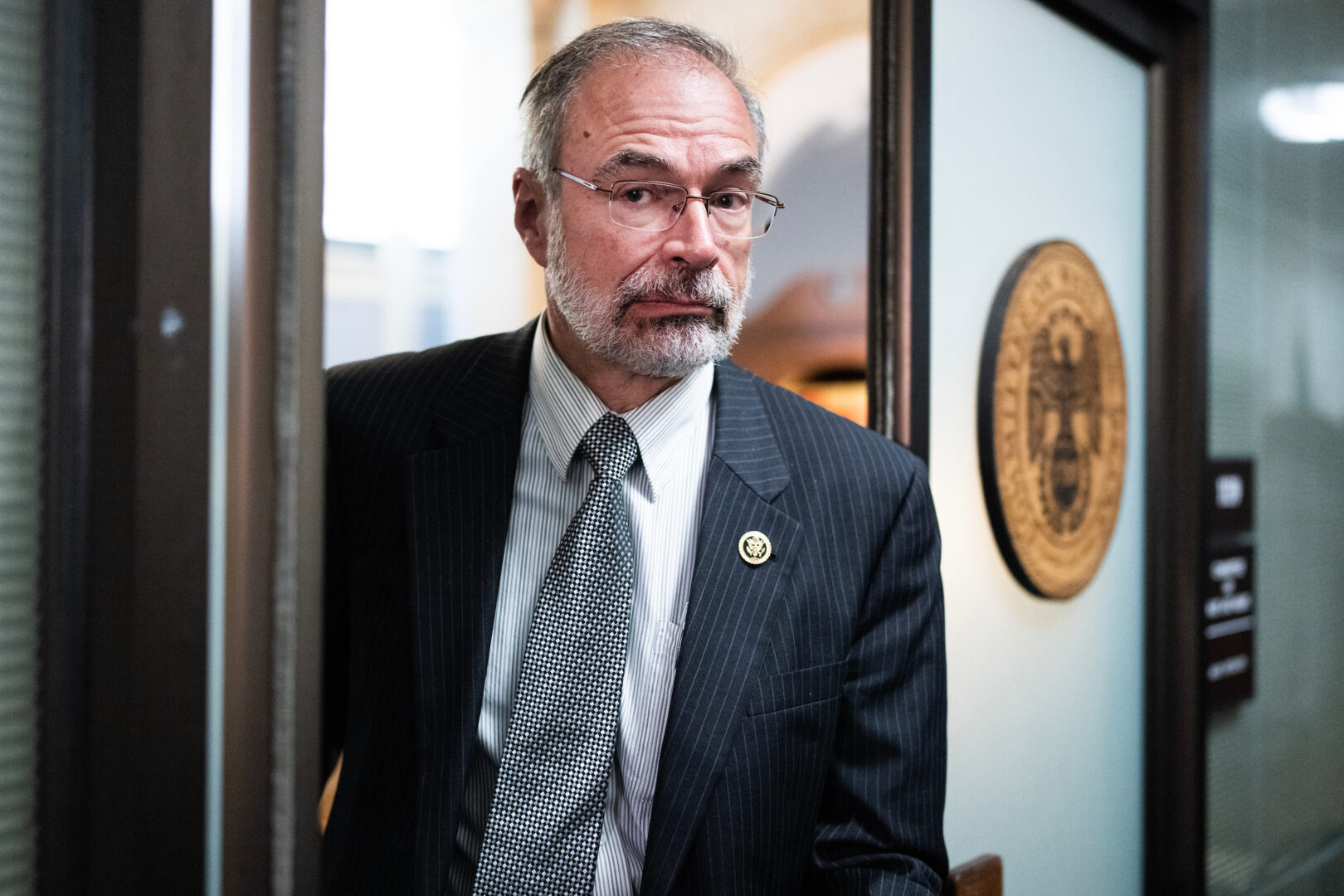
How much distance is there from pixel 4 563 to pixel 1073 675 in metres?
1.98

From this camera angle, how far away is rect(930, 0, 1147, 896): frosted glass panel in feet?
5.79

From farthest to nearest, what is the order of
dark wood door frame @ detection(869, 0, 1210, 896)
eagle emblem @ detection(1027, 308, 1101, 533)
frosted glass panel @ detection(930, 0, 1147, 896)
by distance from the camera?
1. dark wood door frame @ detection(869, 0, 1210, 896)
2. eagle emblem @ detection(1027, 308, 1101, 533)
3. frosted glass panel @ detection(930, 0, 1147, 896)

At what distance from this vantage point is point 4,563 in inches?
29.1

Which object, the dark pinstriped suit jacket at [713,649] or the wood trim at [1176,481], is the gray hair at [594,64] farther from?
the wood trim at [1176,481]

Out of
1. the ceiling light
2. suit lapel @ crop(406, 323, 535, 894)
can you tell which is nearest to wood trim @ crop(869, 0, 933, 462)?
suit lapel @ crop(406, 323, 535, 894)

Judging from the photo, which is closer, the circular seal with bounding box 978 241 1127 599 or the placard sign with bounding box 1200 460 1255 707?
the circular seal with bounding box 978 241 1127 599

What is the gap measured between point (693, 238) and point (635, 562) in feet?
1.30

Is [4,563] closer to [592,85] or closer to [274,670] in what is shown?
[274,670]

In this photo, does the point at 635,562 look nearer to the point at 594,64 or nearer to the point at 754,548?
the point at 754,548

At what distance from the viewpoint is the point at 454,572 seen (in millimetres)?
1123

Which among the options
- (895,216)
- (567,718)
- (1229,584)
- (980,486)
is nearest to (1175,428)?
(1229,584)

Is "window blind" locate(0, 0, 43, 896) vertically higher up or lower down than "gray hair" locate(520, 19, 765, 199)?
lower down

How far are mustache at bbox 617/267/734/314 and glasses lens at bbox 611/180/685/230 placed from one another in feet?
0.18

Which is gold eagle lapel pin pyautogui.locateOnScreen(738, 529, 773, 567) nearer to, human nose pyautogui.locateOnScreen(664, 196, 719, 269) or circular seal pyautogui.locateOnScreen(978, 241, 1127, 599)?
human nose pyautogui.locateOnScreen(664, 196, 719, 269)
